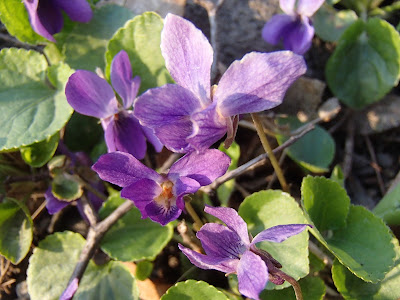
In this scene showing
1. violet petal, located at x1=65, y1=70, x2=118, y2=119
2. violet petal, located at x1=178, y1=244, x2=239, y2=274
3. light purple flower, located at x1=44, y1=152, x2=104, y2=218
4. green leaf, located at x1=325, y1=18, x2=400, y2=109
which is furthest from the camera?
green leaf, located at x1=325, y1=18, x2=400, y2=109

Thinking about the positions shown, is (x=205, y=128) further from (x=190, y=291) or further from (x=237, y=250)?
(x=190, y=291)

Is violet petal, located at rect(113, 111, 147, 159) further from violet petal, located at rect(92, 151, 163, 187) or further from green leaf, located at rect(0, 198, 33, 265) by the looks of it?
green leaf, located at rect(0, 198, 33, 265)

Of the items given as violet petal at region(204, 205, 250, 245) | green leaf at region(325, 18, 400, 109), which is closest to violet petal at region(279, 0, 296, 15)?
green leaf at region(325, 18, 400, 109)

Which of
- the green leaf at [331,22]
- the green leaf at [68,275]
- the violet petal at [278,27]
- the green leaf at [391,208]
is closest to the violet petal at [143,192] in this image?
the green leaf at [68,275]

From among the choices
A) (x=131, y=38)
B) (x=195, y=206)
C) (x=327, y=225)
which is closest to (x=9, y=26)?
(x=131, y=38)

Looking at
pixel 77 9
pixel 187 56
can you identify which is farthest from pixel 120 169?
pixel 77 9
